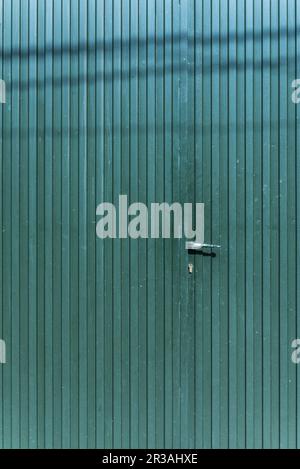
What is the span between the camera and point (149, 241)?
2898 millimetres

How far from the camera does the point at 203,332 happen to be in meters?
2.87

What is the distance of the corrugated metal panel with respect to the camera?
112 inches

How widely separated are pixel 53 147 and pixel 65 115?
23 centimetres

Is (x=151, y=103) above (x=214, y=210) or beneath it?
above

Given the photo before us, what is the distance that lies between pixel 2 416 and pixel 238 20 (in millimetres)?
3136

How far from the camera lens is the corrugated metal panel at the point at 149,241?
2850mm

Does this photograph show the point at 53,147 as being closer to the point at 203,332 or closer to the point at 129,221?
the point at 129,221

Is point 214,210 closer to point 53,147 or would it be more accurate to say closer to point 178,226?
point 178,226

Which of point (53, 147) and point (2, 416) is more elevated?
point (53, 147)

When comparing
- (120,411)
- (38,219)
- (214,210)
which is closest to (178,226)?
(214,210)

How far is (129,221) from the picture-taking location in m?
2.90
